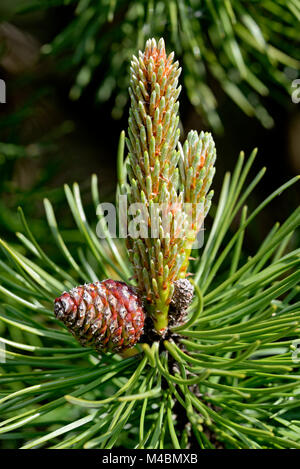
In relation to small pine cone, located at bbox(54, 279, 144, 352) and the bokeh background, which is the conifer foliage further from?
the bokeh background

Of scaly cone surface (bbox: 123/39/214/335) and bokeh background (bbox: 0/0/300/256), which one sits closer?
scaly cone surface (bbox: 123/39/214/335)

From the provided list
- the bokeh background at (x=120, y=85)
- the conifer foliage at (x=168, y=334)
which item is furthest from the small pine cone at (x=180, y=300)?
the bokeh background at (x=120, y=85)

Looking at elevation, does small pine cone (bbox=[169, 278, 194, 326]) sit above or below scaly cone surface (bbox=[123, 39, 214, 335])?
below

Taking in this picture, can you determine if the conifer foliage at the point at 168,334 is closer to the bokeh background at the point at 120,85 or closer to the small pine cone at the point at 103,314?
the small pine cone at the point at 103,314

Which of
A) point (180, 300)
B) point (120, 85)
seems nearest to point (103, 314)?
point (180, 300)

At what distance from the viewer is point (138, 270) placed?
1.40ft

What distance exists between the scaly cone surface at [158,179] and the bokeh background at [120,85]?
11.1 inches

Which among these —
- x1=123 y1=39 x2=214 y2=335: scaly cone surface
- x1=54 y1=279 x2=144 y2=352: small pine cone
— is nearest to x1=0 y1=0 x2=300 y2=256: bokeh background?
x1=123 y1=39 x2=214 y2=335: scaly cone surface

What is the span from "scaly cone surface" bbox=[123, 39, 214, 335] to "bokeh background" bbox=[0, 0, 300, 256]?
0.28m

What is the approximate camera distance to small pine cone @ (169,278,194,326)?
412 mm

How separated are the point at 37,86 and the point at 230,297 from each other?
2.38 feet

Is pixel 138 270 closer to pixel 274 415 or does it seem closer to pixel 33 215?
pixel 274 415

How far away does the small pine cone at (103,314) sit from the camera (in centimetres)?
37

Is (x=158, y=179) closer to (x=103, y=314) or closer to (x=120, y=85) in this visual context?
(x=103, y=314)
